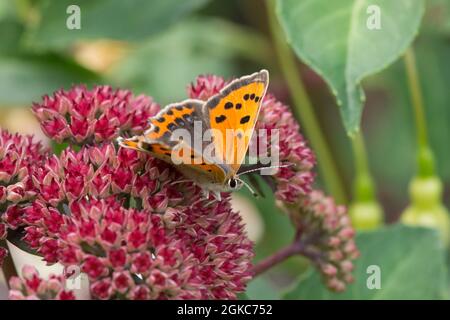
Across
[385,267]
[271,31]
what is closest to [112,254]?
[385,267]

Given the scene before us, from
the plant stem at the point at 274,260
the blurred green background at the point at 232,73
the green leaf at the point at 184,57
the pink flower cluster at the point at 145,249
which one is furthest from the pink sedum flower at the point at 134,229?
the green leaf at the point at 184,57

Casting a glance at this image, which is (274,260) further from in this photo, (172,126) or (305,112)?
(305,112)

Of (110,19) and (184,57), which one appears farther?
(184,57)

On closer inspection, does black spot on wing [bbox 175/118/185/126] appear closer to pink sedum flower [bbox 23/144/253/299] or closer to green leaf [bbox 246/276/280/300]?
pink sedum flower [bbox 23/144/253/299]

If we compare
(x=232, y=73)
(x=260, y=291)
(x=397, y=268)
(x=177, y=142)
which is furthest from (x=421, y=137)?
(x=232, y=73)
